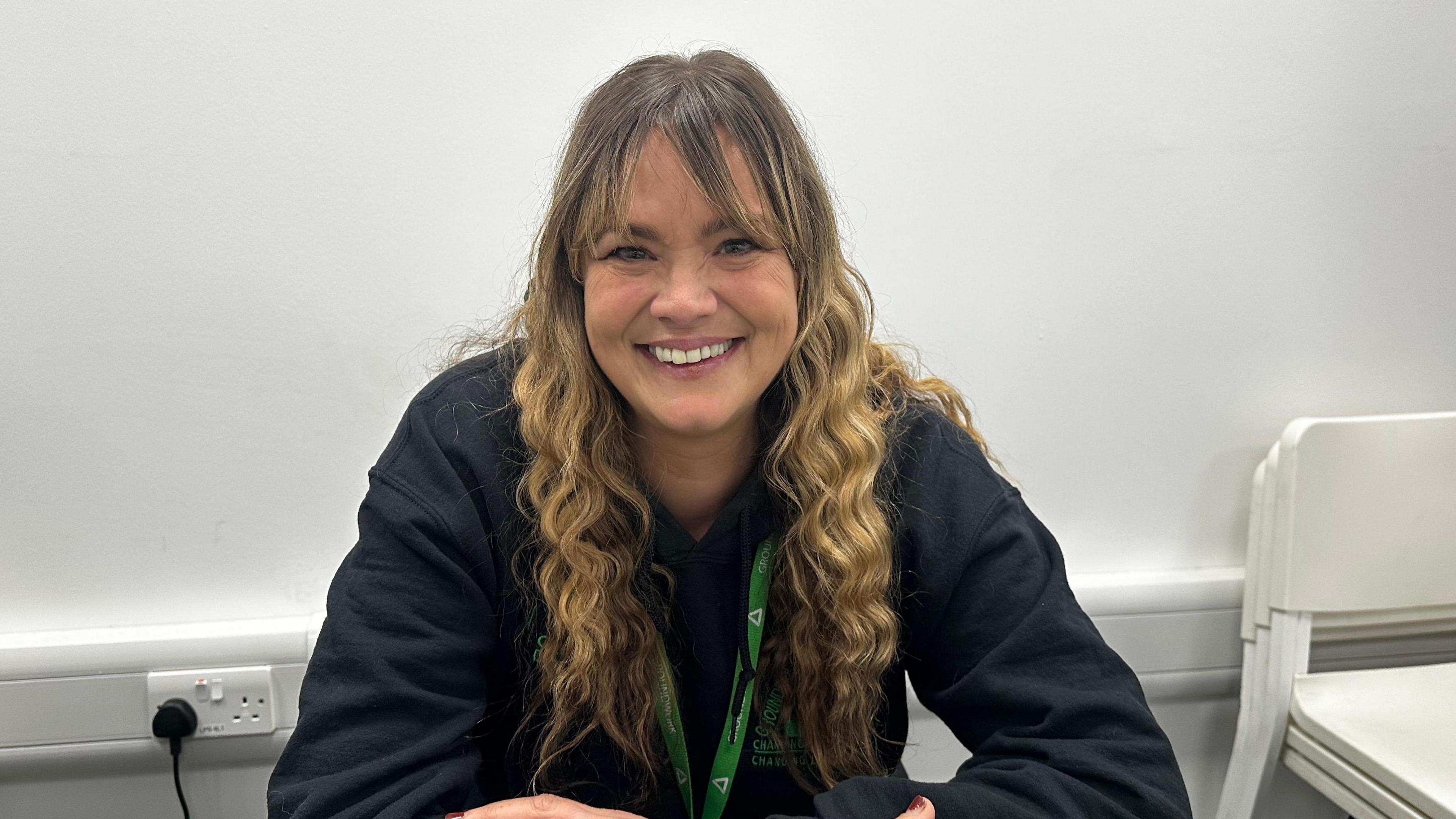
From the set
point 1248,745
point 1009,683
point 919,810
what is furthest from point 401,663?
point 1248,745

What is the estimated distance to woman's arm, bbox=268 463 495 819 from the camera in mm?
1052

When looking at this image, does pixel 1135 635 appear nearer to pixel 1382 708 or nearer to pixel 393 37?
pixel 1382 708

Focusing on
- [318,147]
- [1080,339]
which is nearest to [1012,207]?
[1080,339]

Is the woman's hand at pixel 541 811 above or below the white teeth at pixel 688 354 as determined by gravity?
below

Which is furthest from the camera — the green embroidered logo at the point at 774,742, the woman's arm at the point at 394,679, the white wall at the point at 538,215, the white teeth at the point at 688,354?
the white wall at the point at 538,215

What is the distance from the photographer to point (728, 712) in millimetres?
1257

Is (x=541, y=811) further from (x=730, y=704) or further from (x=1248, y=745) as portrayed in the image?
(x=1248, y=745)

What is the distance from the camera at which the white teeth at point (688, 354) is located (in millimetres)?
1167

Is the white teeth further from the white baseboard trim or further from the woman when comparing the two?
the white baseboard trim

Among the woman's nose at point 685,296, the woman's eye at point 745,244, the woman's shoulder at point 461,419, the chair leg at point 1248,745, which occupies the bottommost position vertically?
the chair leg at point 1248,745

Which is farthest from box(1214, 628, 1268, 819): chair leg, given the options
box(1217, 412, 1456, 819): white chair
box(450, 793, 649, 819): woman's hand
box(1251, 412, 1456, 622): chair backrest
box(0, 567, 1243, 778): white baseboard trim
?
box(0, 567, 1243, 778): white baseboard trim

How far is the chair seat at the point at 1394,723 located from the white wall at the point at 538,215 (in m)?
0.30

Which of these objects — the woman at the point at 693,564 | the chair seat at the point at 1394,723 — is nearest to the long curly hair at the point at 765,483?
the woman at the point at 693,564

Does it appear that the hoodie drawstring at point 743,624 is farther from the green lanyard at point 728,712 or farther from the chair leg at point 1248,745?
the chair leg at point 1248,745
